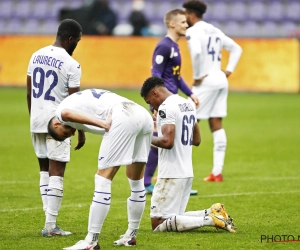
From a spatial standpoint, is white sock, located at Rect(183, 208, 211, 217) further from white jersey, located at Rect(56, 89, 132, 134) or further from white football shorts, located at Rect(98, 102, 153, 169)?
white jersey, located at Rect(56, 89, 132, 134)

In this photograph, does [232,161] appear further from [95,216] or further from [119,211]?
[95,216]

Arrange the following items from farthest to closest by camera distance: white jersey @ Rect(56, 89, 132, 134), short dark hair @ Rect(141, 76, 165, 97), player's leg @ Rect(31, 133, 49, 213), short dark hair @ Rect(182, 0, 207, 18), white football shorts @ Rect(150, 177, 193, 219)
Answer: short dark hair @ Rect(182, 0, 207, 18) → player's leg @ Rect(31, 133, 49, 213) → white football shorts @ Rect(150, 177, 193, 219) → short dark hair @ Rect(141, 76, 165, 97) → white jersey @ Rect(56, 89, 132, 134)

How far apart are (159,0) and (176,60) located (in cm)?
2081

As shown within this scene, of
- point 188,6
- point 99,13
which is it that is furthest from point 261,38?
point 188,6

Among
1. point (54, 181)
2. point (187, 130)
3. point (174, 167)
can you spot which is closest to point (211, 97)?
point (187, 130)

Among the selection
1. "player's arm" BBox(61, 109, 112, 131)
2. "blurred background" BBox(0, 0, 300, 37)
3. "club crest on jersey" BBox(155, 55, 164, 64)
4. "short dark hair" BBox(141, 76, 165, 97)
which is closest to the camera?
"player's arm" BBox(61, 109, 112, 131)

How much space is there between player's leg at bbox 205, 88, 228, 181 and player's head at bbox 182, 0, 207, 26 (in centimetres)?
119

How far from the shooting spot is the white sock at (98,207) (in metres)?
6.23

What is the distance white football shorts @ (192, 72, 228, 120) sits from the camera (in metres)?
11.2

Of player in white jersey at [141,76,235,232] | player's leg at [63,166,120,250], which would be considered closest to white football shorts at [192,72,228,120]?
player in white jersey at [141,76,235,232]

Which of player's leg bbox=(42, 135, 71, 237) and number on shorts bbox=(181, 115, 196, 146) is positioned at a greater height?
number on shorts bbox=(181, 115, 196, 146)

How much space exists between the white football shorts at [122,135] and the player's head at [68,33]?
135 cm

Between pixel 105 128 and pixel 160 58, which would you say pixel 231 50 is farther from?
pixel 105 128

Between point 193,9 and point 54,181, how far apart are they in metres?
4.80
